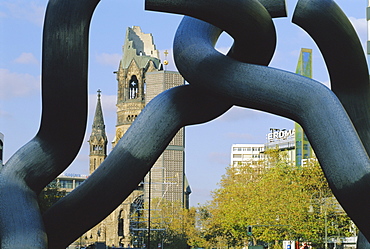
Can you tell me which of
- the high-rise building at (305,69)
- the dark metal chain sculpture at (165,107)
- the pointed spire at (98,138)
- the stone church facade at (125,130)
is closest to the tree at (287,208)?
the high-rise building at (305,69)

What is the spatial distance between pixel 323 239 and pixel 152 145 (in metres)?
41.6

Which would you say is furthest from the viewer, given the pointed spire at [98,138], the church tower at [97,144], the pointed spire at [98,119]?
the pointed spire at [98,119]

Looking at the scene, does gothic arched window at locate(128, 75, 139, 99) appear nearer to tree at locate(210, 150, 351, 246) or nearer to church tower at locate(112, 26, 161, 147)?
church tower at locate(112, 26, 161, 147)

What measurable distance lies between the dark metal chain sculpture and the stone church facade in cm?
10465

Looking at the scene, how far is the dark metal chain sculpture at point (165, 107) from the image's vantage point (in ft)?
34.2

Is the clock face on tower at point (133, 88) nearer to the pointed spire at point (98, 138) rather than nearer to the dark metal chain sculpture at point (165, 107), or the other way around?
the pointed spire at point (98, 138)

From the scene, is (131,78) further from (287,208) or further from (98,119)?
(287,208)

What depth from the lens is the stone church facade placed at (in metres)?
126

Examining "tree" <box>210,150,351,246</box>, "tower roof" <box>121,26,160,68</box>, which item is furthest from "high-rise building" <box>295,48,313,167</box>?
"tower roof" <box>121,26,160,68</box>

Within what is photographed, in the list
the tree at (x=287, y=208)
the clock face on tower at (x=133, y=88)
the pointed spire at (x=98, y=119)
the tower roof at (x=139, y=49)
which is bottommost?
the tree at (x=287, y=208)

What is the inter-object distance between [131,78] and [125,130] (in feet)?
42.5

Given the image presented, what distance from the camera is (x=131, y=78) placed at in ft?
523

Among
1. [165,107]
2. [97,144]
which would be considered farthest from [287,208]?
[97,144]

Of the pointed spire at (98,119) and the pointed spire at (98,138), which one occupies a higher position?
the pointed spire at (98,119)
